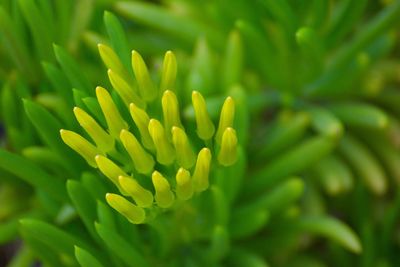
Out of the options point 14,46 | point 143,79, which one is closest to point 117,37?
point 143,79

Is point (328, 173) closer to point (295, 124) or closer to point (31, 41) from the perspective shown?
point (295, 124)

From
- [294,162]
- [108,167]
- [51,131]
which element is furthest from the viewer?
[294,162]

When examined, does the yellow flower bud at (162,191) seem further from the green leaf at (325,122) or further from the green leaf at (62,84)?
the green leaf at (325,122)

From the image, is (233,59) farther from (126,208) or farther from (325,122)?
(126,208)

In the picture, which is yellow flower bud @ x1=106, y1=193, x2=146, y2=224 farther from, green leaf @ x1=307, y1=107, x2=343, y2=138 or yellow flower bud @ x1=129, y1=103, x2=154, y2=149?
green leaf @ x1=307, y1=107, x2=343, y2=138

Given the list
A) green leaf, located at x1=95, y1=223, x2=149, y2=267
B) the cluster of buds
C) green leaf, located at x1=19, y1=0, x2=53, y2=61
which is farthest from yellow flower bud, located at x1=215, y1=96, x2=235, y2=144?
green leaf, located at x1=19, y1=0, x2=53, y2=61

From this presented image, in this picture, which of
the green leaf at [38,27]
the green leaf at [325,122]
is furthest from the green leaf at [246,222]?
the green leaf at [38,27]

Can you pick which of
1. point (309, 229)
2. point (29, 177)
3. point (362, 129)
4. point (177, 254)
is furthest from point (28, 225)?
point (362, 129)
